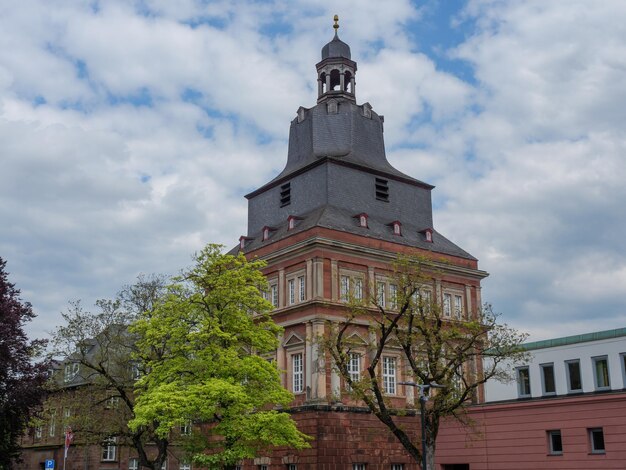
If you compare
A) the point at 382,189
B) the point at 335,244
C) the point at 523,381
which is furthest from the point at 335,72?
the point at 523,381

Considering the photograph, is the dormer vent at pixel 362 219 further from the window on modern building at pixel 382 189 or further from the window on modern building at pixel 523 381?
the window on modern building at pixel 523 381

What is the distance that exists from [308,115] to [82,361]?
27148 millimetres

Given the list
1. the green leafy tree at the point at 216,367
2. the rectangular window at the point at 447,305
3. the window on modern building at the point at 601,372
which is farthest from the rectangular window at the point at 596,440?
the rectangular window at the point at 447,305

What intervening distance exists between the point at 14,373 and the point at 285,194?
26.3m

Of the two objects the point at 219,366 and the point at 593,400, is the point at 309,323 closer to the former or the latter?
the point at 219,366

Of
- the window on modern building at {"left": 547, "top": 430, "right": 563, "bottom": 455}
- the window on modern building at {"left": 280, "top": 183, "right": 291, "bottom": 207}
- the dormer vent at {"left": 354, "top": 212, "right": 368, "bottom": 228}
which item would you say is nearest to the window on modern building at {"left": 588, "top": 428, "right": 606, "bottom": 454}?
the window on modern building at {"left": 547, "top": 430, "right": 563, "bottom": 455}

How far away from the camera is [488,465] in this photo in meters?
41.8

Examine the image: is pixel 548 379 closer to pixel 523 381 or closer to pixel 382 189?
pixel 523 381

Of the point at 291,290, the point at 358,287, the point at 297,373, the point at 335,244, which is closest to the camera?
the point at 297,373

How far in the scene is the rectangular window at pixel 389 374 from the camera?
5081 cm

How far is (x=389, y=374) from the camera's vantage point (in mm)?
51188

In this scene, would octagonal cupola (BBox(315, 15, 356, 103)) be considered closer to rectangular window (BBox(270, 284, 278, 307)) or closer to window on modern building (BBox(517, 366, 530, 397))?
rectangular window (BBox(270, 284, 278, 307))

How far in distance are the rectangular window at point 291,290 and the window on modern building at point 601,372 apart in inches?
820

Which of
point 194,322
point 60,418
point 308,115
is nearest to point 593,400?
point 194,322
